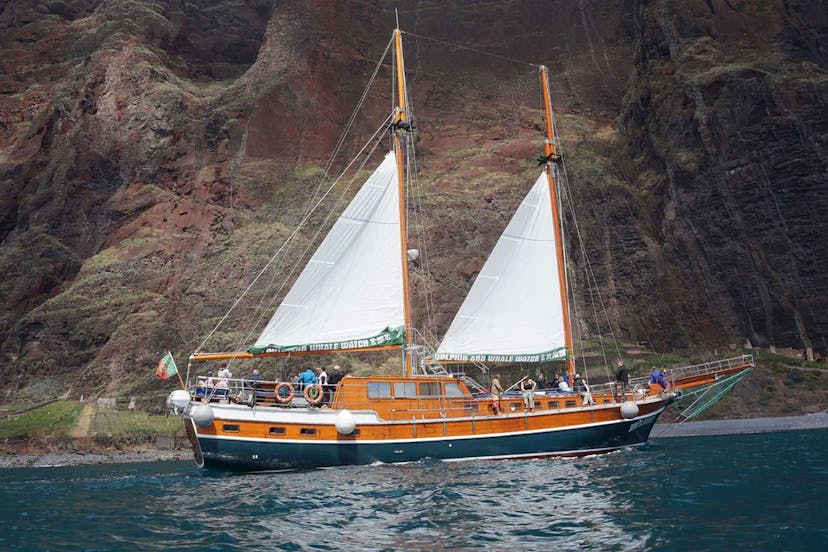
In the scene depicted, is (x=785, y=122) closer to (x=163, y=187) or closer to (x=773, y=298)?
(x=773, y=298)

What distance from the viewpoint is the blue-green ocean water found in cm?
1238

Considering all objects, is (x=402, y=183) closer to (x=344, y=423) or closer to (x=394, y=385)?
(x=394, y=385)

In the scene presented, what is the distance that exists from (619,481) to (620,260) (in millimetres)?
35121

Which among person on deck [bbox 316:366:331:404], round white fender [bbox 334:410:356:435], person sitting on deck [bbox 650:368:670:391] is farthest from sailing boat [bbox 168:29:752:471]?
person sitting on deck [bbox 650:368:670:391]

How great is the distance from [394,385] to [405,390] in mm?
474

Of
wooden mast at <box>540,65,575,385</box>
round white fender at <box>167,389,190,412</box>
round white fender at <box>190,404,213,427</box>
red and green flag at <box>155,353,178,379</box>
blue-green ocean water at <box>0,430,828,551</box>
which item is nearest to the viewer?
blue-green ocean water at <box>0,430,828,551</box>

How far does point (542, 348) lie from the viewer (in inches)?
1158

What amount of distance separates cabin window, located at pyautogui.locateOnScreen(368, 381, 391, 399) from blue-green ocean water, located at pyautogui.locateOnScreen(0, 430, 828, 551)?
8.54 feet

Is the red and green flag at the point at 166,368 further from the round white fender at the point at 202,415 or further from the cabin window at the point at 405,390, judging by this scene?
the cabin window at the point at 405,390

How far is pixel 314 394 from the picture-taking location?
24.1 m

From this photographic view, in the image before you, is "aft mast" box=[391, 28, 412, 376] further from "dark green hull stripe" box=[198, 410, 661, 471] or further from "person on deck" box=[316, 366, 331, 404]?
"dark green hull stripe" box=[198, 410, 661, 471]

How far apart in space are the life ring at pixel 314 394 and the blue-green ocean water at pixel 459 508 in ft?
7.78

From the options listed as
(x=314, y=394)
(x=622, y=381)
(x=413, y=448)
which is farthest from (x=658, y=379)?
(x=314, y=394)

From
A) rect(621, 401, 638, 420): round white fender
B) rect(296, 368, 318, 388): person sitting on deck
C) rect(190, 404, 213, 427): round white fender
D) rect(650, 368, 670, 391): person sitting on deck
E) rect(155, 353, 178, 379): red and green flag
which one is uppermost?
rect(155, 353, 178, 379): red and green flag
